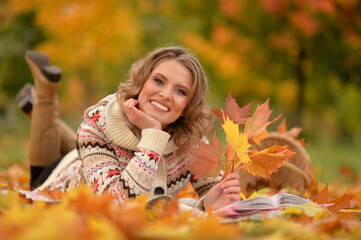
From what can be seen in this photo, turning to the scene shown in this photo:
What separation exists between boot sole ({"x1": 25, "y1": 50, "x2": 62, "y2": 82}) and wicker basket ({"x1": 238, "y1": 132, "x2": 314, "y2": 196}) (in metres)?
1.48

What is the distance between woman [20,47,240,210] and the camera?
1.83 m

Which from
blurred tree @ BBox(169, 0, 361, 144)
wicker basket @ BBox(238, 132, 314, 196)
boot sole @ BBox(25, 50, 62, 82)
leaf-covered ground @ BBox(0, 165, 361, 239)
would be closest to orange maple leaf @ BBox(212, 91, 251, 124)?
leaf-covered ground @ BBox(0, 165, 361, 239)

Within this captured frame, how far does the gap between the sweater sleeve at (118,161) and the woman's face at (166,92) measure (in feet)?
0.60

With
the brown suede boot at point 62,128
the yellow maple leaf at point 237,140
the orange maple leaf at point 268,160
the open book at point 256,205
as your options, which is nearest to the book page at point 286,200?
the open book at point 256,205

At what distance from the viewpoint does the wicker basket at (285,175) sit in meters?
2.77

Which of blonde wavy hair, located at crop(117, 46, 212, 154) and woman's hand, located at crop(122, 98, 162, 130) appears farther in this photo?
blonde wavy hair, located at crop(117, 46, 212, 154)

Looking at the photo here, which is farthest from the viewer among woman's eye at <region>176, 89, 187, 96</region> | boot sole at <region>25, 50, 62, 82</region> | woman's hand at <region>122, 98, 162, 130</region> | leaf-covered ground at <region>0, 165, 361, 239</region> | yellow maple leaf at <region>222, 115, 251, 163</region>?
boot sole at <region>25, 50, 62, 82</region>

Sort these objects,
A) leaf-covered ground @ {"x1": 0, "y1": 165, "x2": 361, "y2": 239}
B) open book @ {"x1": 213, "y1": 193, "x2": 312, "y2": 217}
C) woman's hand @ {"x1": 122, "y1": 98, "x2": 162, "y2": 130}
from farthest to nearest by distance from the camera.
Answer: woman's hand @ {"x1": 122, "y1": 98, "x2": 162, "y2": 130}, open book @ {"x1": 213, "y1": 193, "x2": 312, "y2": 217}, leaf-covered ground @ {"x1": 0, "y1": 165, "x2": 361, "y2": 239}

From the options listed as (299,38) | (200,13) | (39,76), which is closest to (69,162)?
(39,76)

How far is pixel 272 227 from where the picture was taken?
1.21 meters

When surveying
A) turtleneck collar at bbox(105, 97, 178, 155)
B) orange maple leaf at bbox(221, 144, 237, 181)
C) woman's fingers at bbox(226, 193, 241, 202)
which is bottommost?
woman's fingers at bbox(226, 193, 241, 202)

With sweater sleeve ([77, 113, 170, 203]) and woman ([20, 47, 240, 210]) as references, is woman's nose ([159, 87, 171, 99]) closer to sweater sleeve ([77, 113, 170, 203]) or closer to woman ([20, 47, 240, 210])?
woman ([20, 47, 240, 210])

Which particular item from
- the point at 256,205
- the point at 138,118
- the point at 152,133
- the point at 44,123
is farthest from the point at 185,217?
the point at 44,123

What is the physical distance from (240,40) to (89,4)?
11.1 ft
